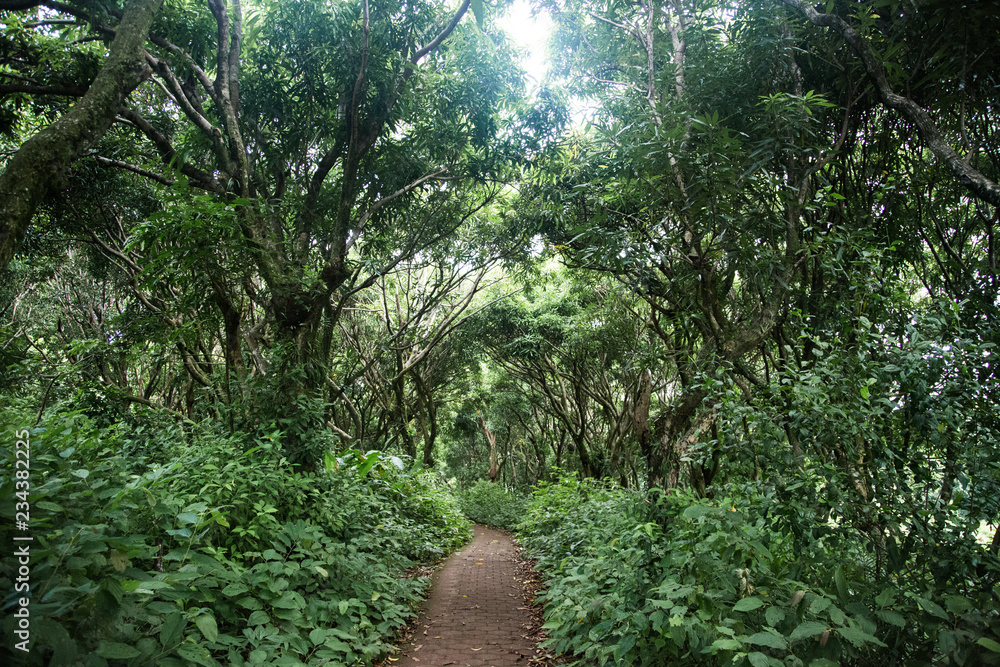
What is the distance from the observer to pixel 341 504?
5.45 meters

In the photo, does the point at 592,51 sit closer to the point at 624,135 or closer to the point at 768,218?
the point at 624,135

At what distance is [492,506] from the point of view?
1689cm

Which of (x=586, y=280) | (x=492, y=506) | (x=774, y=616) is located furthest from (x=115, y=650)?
(x=492, y=506)

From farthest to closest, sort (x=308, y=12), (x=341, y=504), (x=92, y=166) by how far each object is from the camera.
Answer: (x=92, y=166) → (x=308, y=12) → (x=341, y=504)

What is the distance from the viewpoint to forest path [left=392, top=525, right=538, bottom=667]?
170 inches

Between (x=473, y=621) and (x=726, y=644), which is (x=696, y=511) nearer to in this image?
(x=726, y=644)

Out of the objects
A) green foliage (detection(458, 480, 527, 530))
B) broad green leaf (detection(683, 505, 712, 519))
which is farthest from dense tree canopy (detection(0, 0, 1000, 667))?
green foliage (detection(458, 480, 527, 530))

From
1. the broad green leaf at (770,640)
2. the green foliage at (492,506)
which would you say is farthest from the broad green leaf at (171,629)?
the green foliage at (492,506)

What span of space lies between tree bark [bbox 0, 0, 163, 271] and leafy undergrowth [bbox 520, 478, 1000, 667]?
4417 millimetres

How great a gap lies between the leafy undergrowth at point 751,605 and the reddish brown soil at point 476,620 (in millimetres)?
556

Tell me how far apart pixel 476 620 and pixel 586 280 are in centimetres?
645

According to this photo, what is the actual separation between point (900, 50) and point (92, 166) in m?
10.2

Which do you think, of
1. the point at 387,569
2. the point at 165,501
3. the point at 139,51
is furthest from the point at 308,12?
the point at 387,569

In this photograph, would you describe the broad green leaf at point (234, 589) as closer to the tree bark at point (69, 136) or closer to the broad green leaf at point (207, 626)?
the broad green leaf at point (207, 626)
